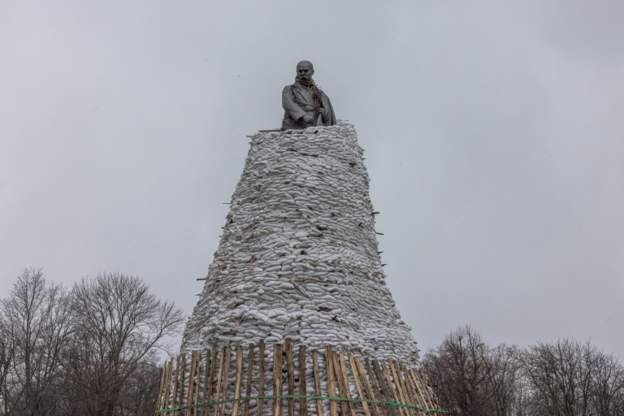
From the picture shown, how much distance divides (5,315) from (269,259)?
22273 mm

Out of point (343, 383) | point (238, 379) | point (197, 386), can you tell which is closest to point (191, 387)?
point (197, 386)

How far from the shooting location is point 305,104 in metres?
8.54

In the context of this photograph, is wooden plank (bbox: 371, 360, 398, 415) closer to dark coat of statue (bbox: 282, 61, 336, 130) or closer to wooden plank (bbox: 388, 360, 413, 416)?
wooden plank (bbox: 388, 360, 413, 416)

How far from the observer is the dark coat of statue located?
8.35m

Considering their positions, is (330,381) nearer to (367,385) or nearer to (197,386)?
(367,385)

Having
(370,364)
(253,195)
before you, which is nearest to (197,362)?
(370,364)

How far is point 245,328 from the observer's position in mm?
5309

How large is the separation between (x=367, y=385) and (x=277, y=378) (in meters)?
0.82

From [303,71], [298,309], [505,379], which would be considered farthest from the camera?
[505,379]

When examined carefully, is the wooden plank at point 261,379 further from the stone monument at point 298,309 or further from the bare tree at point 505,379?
the bare tree at point 505,379

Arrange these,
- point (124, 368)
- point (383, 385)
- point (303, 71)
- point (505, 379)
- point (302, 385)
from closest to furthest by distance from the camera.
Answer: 1. point (302, 385)
2. point (383, 385)
3. point (303, 71)
4. point (124, 368)
5. point (505, 379)

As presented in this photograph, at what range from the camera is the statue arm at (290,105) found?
834 centimetres

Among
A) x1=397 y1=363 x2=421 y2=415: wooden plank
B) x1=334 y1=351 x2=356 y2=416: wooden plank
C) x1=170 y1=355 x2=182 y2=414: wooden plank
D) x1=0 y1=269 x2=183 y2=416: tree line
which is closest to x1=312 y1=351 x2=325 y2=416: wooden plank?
x1=334 y1=351 x2=356 y2=416: wooden plank

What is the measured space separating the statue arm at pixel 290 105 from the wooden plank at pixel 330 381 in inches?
170
